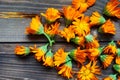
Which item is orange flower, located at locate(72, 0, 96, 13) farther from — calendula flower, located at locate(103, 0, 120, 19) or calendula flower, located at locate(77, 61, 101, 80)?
calendula flower, located at locate(77, 61, 101, 80)

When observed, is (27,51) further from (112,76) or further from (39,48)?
(112,76)

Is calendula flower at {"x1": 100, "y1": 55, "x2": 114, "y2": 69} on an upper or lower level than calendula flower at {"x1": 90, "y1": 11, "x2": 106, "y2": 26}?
lower

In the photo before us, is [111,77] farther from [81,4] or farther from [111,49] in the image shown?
[81,4]

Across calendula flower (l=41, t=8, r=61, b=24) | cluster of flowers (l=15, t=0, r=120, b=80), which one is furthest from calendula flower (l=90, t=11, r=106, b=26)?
calendula flower (l=41, t=8, r=61, b=24)

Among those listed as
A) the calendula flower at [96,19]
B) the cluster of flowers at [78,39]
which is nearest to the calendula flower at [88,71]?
the cluster of flowers at [78,39]

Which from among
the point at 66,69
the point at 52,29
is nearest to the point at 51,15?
the point at 52,29

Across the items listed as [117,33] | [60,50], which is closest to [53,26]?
[60,50]
